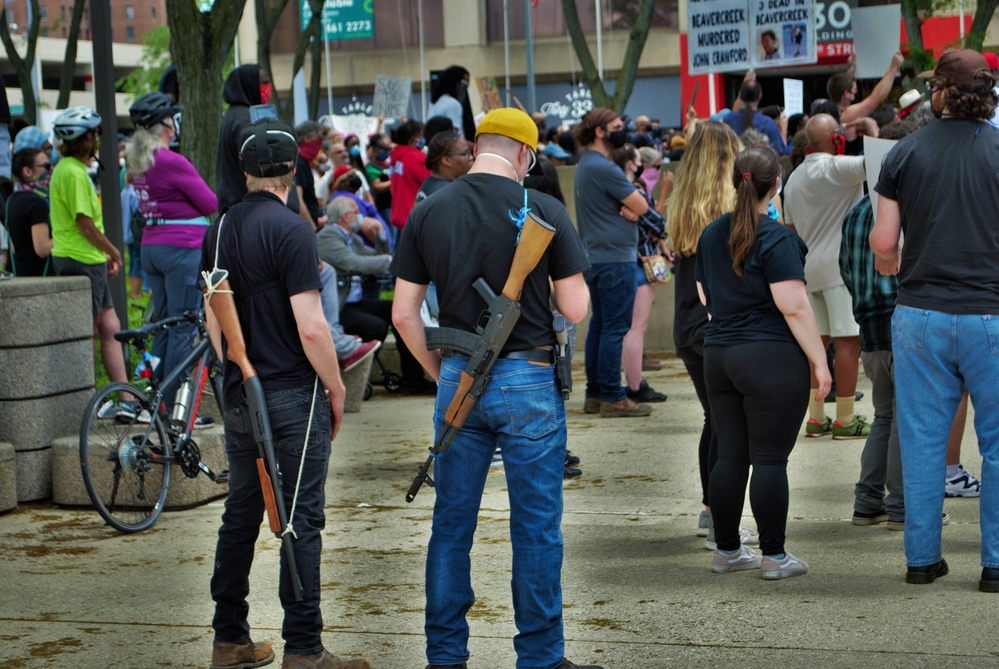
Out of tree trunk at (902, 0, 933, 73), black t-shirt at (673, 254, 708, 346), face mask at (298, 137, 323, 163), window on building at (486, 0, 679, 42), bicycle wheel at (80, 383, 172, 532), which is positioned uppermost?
window on building at (486, 0, 679, 42)

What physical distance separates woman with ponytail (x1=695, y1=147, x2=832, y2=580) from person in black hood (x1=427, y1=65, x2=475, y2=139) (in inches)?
222

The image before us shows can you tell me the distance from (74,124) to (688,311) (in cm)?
385

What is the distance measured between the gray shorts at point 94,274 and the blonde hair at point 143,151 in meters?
0.74

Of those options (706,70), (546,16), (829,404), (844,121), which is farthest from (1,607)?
(546,16)

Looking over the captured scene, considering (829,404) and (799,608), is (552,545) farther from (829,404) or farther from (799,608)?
(829,404)

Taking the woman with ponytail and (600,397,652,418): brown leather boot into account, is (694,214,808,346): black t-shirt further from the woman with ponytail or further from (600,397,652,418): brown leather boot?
(600,397,652,418): brown leather boot

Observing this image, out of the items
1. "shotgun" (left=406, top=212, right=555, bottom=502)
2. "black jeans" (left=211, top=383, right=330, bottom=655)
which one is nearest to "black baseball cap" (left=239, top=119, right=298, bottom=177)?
"black jeans" (left=211, top=383, right=330, bottom=655)

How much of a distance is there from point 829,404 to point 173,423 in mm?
4724

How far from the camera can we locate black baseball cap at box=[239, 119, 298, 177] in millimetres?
4121

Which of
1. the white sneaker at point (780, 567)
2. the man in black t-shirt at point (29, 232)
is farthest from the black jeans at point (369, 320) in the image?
the white sneaker at point (780, 567)

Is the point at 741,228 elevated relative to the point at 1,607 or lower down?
elevated

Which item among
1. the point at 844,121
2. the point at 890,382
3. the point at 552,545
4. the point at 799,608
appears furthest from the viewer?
the point at 844,121

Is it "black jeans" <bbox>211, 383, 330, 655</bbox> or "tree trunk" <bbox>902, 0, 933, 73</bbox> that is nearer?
"black jeans" <bbox>211, 383, 330, 655</bbox>

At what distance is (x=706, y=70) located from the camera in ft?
41.1
